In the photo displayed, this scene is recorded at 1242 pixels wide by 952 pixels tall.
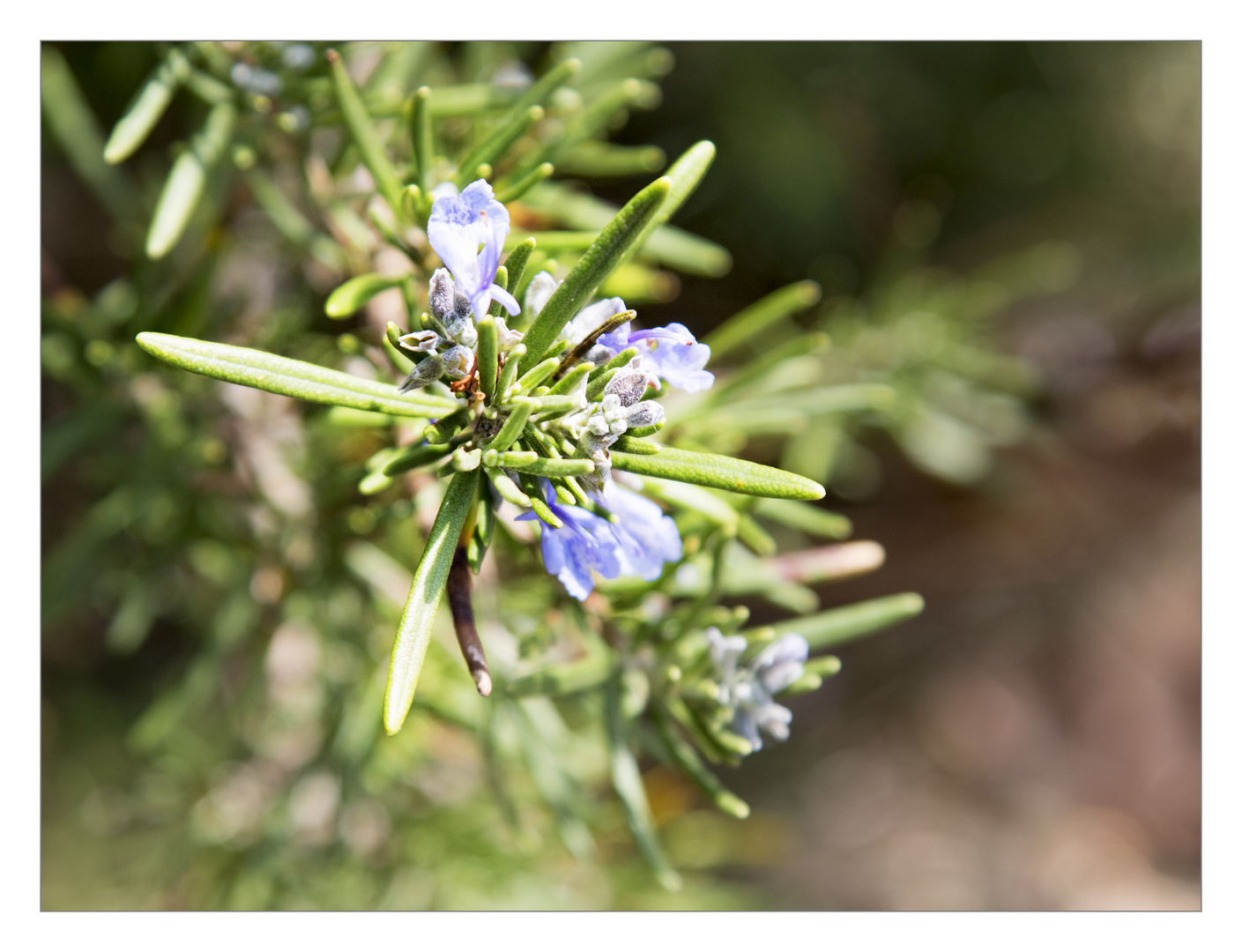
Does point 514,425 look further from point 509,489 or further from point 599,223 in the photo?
point 599,223

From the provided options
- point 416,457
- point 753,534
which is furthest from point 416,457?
point 753,534

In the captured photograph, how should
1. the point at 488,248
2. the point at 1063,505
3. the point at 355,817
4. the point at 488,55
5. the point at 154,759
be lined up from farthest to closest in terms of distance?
the point at 1063,505
the point at 154,759
the point at 355,817
the point at 488,55
the point at 488,248

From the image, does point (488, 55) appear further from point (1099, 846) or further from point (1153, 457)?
point (1099, 846)

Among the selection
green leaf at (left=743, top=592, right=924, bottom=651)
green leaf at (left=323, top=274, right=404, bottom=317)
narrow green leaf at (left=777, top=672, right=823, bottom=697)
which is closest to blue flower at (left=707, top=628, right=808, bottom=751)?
narrow green leaf at (left=777, top=672, right=823, bottom=697)

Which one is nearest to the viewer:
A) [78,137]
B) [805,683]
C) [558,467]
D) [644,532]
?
[558,467]

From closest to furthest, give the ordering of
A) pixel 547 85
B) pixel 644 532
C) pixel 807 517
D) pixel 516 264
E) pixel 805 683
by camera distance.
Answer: pixel 516 264 → pixel 644 532 → pixel 805 683 → pixel 547 85 → pixel 807 517

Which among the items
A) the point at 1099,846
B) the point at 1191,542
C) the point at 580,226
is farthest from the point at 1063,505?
the point at 580,226
